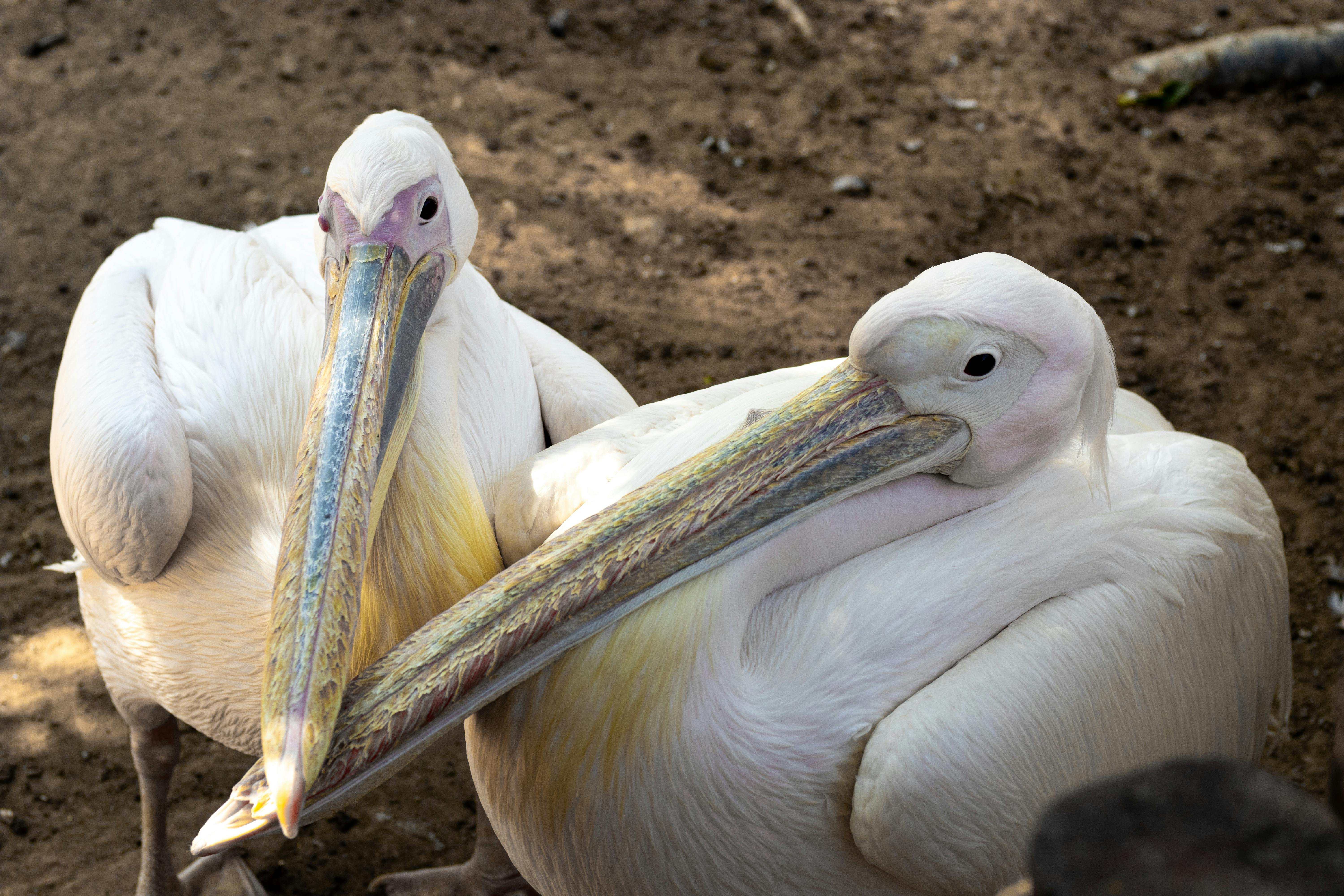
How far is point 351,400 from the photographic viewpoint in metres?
1.81

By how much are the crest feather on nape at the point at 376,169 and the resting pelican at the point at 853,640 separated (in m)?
0.68

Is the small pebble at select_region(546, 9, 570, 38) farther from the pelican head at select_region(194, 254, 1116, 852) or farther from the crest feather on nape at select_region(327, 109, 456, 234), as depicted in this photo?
the pelican head at select_region(194, 254, 1116, 852)

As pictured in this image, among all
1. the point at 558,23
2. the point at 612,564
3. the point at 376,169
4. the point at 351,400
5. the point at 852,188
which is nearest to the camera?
the point at 612,564

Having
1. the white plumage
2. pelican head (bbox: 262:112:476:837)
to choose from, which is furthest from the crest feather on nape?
the white plumage

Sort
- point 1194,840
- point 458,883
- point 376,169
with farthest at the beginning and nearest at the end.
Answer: point 458,883
point 376,169
point 1194,840

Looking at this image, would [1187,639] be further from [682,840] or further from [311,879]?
[311,879]

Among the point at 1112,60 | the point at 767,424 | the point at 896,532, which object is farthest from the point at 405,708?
the point at 1112,60

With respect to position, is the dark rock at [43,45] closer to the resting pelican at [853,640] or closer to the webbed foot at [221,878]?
the webbed foot at [221,878]

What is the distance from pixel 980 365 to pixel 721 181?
287cm

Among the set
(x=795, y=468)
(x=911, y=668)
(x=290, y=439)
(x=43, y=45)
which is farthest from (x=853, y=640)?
(x=43, y=45)

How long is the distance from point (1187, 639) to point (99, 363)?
2226 millimetres

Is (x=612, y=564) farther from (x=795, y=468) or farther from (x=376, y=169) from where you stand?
(x=376, y=169)

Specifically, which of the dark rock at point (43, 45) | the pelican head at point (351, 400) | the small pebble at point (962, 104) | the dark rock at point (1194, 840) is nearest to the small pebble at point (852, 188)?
the small pebble at point (962, 104)

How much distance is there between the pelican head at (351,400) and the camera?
4.86 feet
